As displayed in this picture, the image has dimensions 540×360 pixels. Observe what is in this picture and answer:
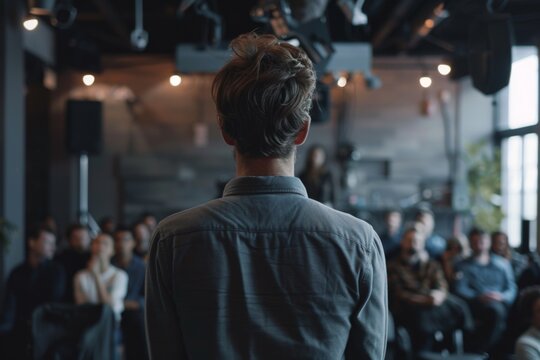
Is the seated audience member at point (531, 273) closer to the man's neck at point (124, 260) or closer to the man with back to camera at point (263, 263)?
the man's neck at point (124, 260)

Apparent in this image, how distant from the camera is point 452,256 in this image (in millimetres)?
6656

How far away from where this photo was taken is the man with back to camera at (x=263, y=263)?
118 cm

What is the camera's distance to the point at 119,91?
10.5 m

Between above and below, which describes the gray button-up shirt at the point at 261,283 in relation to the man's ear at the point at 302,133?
below

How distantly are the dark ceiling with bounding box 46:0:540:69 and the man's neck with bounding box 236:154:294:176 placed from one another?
175 inches

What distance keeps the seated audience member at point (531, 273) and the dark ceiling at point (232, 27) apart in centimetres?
180

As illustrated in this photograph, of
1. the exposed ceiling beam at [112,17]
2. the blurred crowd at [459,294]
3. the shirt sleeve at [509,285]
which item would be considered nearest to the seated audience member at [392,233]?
the blurred crowd at [459,294]

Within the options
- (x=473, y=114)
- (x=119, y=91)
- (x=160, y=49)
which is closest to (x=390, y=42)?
(x=473, y=114)

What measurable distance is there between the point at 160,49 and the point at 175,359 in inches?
381

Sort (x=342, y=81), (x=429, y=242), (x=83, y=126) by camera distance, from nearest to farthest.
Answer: (x=429, y=242) < (x=83, y=126) < (x=342, y=81)

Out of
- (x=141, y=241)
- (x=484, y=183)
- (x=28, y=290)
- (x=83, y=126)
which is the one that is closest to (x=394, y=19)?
(x=484, y=183)

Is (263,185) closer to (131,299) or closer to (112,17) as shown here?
(131,299)

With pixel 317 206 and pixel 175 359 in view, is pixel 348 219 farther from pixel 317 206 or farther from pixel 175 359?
pixel 175 359

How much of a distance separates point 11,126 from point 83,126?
10.2ft
